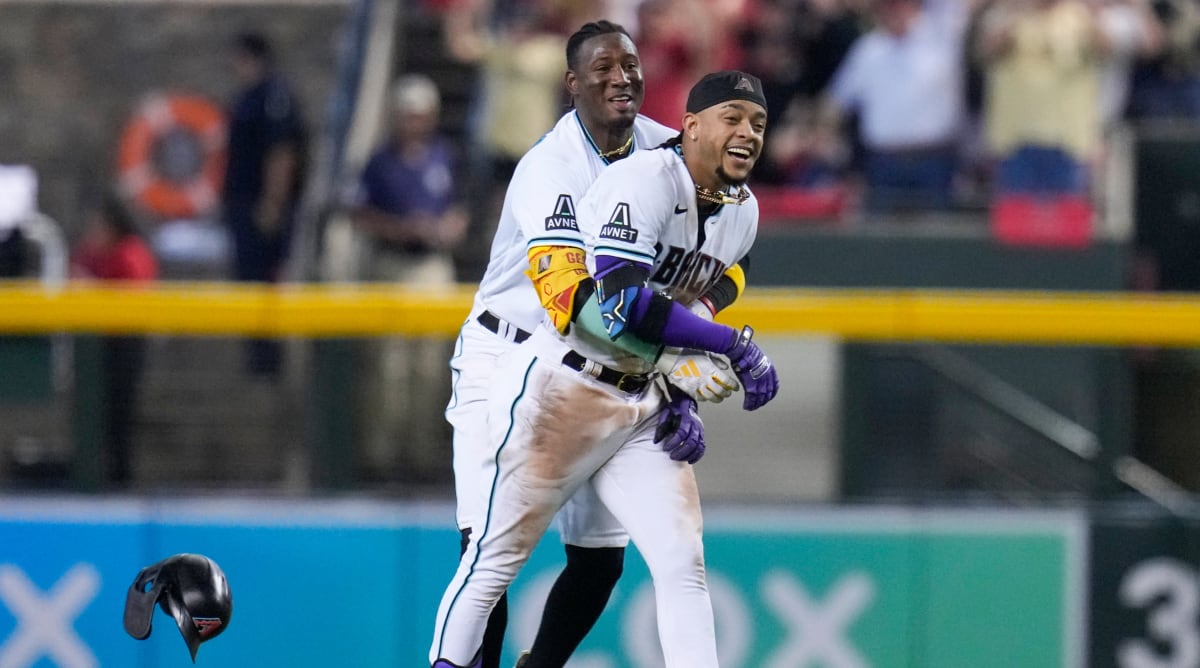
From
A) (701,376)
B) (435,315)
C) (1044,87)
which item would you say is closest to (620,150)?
(701,376)

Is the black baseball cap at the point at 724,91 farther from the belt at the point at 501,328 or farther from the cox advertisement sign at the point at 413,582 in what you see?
the cox advertisement sign at the point at 413,582

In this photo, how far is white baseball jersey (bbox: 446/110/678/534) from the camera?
5.54 metres

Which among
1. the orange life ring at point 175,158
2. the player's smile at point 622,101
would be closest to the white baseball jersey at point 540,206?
the player's smile at point 622,101

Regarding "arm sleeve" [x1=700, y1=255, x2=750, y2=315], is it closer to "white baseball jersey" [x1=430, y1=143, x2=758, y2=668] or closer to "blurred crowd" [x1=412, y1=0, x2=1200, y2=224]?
"white baseball jersey" [x1=430, y1=143, x2=758, y2=668]

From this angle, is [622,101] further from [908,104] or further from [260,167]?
[260,167]

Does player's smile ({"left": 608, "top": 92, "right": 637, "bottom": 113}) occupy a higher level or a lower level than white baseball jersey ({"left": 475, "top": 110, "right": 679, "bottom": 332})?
higher

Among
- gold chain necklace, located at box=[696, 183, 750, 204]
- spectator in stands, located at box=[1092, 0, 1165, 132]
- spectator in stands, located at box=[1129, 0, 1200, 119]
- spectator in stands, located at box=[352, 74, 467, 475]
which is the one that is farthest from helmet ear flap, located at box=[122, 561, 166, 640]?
spectator in stands, located at box=[1129, 0, 1200, 119]

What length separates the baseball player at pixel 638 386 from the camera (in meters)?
5.25

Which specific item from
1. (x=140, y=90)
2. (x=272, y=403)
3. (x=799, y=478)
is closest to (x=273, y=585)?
(x=272, y=403)

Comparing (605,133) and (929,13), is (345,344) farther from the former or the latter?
(929,13)

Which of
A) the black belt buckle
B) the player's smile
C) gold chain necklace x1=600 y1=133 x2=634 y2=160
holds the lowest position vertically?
the black belt buckle

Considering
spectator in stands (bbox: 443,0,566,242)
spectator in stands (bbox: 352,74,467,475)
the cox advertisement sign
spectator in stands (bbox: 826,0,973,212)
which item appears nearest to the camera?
the cox advertisement sign

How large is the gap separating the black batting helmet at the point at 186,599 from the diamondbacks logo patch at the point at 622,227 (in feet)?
5.47

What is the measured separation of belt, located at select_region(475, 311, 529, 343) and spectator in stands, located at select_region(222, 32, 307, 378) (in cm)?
479
